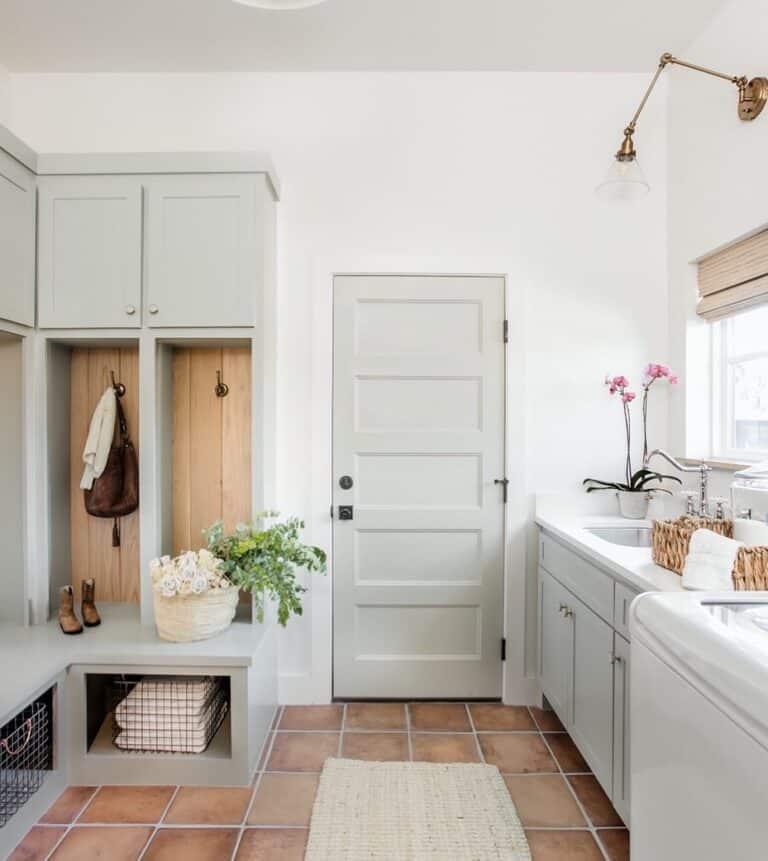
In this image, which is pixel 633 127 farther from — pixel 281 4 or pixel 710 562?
pixel 710 562

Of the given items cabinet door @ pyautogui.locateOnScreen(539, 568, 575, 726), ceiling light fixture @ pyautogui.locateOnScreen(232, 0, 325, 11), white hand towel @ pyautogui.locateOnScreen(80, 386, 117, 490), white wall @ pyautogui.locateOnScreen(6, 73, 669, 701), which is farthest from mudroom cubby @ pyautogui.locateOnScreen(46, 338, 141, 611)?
cabinet door @ pyautogui.locateOnScreen(539, 568, 575, 726)

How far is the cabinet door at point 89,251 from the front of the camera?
86.4 inches

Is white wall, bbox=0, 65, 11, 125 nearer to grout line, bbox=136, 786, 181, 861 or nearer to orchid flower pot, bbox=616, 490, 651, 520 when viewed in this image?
grout line, bbox=136, 786, 181, 861

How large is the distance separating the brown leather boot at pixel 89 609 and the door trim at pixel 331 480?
2.78 feet

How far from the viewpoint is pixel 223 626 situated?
2.09m

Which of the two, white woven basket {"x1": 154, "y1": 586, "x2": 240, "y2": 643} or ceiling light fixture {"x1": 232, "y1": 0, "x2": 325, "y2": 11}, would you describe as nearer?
ceiling light fixture {"x1": 232, "y1": 0, "x2": 325, "y2": 11}

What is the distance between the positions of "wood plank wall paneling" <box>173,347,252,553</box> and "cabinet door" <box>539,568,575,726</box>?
138cm

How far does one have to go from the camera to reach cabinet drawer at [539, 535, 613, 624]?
1.74 metres

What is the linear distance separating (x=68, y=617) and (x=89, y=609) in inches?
3.2

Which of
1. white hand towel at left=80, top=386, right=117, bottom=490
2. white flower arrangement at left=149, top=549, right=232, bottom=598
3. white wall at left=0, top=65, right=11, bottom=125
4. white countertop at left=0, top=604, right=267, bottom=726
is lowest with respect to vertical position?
white countertop at left=0, top=604, right=267, bottom=726

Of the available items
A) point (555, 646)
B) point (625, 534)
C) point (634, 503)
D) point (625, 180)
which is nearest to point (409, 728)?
point (555, 646)

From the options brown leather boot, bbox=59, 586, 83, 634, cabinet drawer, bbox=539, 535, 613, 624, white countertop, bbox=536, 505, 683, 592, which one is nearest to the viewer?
white countertop, bbox=536, 505, 683, 592

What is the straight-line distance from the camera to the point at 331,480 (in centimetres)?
249

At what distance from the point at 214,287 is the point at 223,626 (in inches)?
52.6
